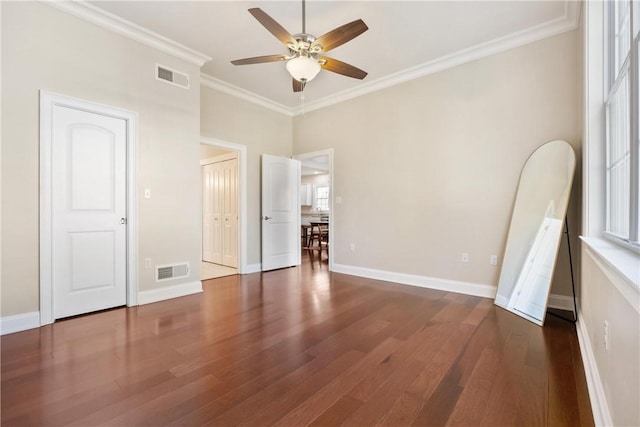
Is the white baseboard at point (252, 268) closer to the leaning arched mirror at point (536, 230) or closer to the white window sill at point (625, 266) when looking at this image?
the leaning arched mirror at point (536, 230)

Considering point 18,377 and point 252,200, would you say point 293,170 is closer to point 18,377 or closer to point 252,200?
point 252,200

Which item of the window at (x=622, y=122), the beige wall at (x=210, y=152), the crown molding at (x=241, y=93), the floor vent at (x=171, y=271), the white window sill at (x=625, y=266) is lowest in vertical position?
the floor vent at (x=171, y=271)

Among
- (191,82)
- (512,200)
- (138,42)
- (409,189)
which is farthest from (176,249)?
(512,200)

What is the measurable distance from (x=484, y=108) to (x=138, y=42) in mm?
4102

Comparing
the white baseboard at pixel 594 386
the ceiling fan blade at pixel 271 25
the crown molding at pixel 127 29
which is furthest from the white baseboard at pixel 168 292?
the white baseboard at pixel 594 386

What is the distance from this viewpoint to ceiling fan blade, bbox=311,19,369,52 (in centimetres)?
226

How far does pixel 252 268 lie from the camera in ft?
16.7

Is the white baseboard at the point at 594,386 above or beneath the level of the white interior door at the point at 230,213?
beneath

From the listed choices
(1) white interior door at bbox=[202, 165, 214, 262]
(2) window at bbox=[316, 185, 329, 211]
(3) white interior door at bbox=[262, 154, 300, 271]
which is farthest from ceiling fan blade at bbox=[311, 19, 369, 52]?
(2) window at bbox=[316, 185, 329, 211]

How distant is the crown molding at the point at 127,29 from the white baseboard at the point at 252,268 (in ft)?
10.2

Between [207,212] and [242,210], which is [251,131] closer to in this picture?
[242,210]

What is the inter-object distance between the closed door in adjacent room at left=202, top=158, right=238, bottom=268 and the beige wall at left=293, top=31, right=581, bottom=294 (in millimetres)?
1899

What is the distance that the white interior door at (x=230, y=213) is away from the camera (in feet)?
17.6

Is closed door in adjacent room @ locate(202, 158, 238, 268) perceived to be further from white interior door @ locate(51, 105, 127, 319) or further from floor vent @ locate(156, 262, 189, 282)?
white interior door @ locate(51, 105, 127, 319)
